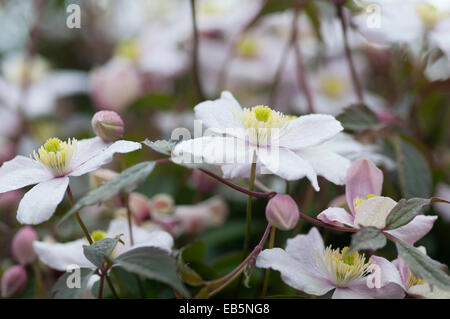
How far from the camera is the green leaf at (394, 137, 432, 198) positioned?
0.36 meters

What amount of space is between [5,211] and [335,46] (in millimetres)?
390

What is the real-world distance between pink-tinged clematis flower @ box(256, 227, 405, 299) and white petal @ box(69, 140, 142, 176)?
0.08m

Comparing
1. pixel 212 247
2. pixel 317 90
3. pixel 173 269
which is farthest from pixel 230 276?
pixel 317 90

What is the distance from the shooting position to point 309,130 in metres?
0.28

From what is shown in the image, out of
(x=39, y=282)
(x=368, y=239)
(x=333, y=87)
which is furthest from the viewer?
(x=333, y=87)

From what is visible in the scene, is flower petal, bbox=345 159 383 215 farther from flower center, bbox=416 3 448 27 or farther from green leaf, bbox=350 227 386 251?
flower center, bbox=416 3 448 27

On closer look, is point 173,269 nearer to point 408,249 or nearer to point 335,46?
point 408,249

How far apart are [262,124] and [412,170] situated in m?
0.15

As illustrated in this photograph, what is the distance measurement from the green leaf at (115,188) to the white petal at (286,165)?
0.05 meters

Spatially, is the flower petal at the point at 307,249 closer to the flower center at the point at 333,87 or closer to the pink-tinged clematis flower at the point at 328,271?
the pink-tinged clematis flower at the point at 328,271

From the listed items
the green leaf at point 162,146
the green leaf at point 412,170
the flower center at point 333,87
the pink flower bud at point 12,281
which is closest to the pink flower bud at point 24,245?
the pink flower bud at point 12,281

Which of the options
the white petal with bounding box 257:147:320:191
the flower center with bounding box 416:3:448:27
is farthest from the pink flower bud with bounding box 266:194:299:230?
the flower center with bounding box 416:3:448:27

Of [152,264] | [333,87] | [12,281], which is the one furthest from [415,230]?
[333,87]

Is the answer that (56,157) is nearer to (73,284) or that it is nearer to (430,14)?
(73,284)
